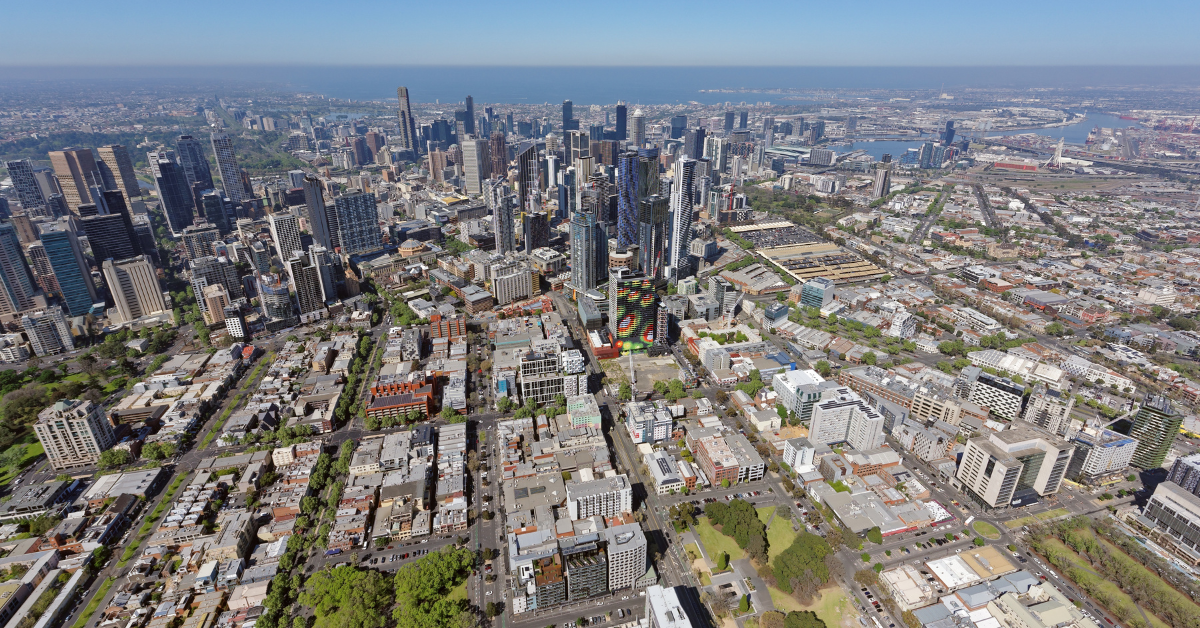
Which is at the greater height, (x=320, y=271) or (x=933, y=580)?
(x=320, y=271)

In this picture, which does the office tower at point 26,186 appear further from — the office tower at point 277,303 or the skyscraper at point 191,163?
the office tower at point 277,303

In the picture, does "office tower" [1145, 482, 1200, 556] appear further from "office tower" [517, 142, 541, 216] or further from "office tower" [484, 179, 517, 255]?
"office tower" [517, 142, 541, 216]

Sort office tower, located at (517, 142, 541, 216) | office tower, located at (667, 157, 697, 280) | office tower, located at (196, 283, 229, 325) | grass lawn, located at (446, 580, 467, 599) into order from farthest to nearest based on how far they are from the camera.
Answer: office tower, located at (517, 142, 541, 216)
office tower, located at (667, 157, 697, 280)
office tower, located at (196, 283, 229, 325)
grass lawn, located at (446, 580, 467, 599)

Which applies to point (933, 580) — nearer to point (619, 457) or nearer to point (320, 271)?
point (619, 457)

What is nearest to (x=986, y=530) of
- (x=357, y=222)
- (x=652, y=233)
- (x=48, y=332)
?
(x=652, y=233)

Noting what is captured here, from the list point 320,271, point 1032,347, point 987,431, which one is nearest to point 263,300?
point 320,271

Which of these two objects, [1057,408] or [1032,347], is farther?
[1032,347]

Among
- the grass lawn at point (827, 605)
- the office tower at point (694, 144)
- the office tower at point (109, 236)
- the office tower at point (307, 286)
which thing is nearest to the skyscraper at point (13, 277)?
the office tower at point (109, 236)

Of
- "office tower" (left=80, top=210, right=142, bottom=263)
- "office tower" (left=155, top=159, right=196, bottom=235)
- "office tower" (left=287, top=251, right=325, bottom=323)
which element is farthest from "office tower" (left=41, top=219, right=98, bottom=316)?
"office tower" (left=155, top=159, right=196, bottom=235)
